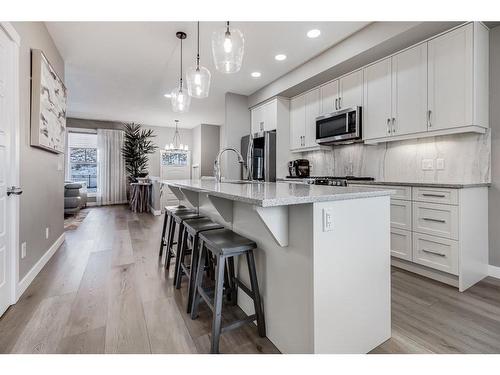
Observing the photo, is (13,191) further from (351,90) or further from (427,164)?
(427,164)

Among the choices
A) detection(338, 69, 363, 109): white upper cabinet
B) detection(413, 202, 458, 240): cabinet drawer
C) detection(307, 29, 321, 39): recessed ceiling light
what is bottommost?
detection(413, 202, 458, 240): cabinet drawer

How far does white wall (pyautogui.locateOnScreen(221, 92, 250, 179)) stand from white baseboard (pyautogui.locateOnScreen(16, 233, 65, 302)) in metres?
2.94

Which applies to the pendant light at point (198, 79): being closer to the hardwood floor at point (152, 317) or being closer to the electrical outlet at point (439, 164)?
the hardwood floor at point (152, 317)

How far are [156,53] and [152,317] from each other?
324cm

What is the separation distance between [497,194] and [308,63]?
2.66m

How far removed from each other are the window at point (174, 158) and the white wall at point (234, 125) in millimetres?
4228

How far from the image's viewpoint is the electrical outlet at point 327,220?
1.25 m

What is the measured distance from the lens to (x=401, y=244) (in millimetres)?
2740

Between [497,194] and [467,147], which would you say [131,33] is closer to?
[467,147]

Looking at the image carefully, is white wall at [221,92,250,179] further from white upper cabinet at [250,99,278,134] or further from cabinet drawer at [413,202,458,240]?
cabinet drawer at [413,202,458,240]

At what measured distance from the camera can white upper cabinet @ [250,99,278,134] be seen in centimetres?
457

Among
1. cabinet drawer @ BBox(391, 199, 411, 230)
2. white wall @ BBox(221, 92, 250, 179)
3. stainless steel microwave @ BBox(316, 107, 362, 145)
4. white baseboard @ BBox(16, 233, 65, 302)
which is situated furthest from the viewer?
white wall @ BBox(221, 92, 250, 179)

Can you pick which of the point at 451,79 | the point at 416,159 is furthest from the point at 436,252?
the point at 451,79

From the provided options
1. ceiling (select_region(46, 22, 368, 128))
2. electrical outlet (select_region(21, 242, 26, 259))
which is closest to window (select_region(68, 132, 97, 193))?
ceiling (select_region(46, 22, 368, 128))
